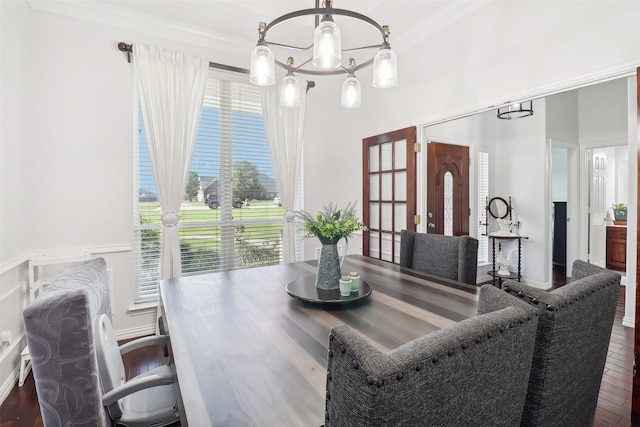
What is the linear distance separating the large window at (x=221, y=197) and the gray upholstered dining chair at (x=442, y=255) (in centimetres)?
182

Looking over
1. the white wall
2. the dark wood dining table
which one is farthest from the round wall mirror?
the dark wood dining table

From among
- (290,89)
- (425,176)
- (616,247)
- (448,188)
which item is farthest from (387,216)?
(616,247)

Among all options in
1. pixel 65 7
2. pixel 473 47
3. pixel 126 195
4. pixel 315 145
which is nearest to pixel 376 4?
pixel 473 47

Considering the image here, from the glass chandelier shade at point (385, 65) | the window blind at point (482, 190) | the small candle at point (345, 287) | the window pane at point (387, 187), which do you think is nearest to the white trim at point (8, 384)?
the small candle at point (345, 287)

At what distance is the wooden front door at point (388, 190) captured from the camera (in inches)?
129

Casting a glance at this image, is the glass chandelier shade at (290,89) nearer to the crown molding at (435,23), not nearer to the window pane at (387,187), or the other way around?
the crown molding at (435,23)

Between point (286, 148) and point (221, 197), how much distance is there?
0.91m

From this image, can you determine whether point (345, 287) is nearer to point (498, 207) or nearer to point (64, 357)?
point (64, 357)

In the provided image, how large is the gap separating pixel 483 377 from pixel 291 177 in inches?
124

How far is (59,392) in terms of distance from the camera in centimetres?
93

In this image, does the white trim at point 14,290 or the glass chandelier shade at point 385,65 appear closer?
the glass chandelier shade at point 385,65

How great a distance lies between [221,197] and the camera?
11.1 feet

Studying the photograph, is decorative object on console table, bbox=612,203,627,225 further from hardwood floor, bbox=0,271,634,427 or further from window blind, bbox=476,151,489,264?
hardwood floor, bbox=0,271,634,427

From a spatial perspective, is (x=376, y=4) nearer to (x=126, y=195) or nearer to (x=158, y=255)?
(x=126, y=195)
